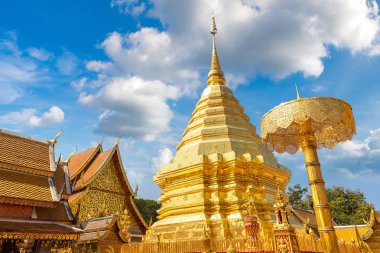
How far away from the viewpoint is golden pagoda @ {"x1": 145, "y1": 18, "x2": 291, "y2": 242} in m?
10.6

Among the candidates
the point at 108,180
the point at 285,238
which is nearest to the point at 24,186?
the point at 108,180

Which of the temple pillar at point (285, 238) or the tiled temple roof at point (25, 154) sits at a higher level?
the tiled temple roof at point (25, 154)

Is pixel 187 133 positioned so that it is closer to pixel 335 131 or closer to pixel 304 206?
pixel 335 131

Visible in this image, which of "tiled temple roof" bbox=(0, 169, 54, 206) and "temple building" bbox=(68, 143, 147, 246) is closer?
"tiled temple roof" bbox=(0, 169, 54, 206)

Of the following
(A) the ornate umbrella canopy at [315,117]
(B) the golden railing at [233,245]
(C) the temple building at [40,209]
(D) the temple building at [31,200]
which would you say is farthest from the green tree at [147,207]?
(A) the ornate umbrella canopy at [315,117]

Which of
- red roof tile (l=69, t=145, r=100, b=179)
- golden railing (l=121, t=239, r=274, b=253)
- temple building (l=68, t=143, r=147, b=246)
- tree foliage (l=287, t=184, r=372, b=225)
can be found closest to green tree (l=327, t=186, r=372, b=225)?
tree foliage (l=287, t=184, r=372, b=225)

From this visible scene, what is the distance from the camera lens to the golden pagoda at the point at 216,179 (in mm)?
10594

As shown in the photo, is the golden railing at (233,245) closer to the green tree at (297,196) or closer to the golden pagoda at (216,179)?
the golden pagoda at (216,179)

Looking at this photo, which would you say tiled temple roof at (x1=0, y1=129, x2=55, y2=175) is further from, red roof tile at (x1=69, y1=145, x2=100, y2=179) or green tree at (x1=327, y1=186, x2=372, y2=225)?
green tree at (x1=327, y1=186, x2=372, y2=225)

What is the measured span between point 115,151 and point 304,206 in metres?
25.2

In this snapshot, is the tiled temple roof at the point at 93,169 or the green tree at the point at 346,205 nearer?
the tiled temple roof at the point at 93,169

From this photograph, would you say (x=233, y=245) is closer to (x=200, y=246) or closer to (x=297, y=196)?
(x=200, y=246)

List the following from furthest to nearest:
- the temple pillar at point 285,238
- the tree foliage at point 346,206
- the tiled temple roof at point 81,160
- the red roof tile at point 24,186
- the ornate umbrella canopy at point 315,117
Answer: the tree foliage at point 346,206, the tiled temple roof at point 81,160, the red roof tile at point 24,186, the ornate umbrella canopy at point 315,117, the temple pillar at point 285,238

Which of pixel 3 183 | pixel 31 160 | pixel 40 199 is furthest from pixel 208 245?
pixel 31 160
